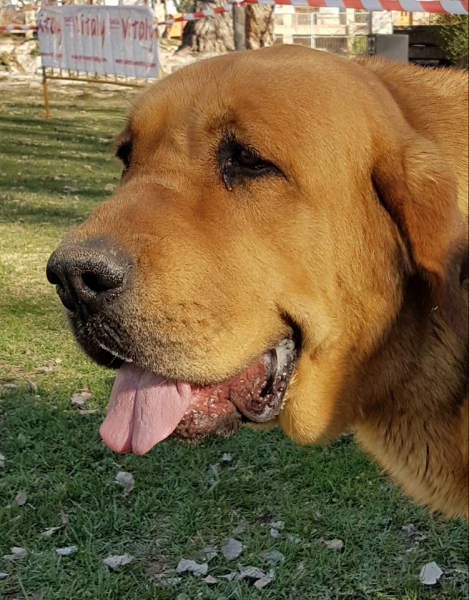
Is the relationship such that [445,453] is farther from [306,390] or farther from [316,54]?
[316,54]

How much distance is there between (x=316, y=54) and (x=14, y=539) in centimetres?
257

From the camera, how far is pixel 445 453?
263 centimetres

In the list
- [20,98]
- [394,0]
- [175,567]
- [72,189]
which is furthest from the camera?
[20,98]

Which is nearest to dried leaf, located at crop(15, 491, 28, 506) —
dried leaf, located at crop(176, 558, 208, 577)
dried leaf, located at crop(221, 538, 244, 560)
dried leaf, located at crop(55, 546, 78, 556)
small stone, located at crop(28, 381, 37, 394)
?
dried leaf, located at crop(55, 546, 78, 556)

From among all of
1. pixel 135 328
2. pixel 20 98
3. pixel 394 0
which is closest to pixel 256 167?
pixel 135 328

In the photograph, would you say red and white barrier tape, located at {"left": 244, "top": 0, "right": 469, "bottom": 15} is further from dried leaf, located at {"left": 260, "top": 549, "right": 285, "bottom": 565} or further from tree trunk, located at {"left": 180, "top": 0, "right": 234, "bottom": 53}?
tree trunk, located at {"left": 180, "top": 0, "right": 234, "bottom": 53}

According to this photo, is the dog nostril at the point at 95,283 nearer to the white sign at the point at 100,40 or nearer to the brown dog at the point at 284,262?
the brown dog at the point at 284,262

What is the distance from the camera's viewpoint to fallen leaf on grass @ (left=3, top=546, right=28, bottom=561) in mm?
3824

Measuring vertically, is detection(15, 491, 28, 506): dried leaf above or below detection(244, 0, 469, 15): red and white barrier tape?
below

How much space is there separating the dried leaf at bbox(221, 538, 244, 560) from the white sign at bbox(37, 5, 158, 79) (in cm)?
1052

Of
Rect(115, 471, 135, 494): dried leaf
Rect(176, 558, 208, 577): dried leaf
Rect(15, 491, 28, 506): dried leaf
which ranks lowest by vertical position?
Rect(115, 471, 135, 494): dried leaf

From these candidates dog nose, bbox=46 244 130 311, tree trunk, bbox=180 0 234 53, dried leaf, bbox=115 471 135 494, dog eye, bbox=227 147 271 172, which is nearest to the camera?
dog nose, bbox=46 244 130 311

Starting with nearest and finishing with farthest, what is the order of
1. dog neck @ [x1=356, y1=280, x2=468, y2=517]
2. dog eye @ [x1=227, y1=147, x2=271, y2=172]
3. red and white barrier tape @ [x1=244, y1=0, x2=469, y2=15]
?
dog eye @ [x1=227, y1=147, x2=271, y2=172] → dog neck @ [x1=356, y1=280, x2=468, y2=517] → red and white barrier tape @ [x1=244, y1=0, x2=469, y2=15]

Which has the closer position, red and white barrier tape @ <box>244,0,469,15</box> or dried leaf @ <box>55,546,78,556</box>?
dried leaf @ <box>55,546,78,556</box>
